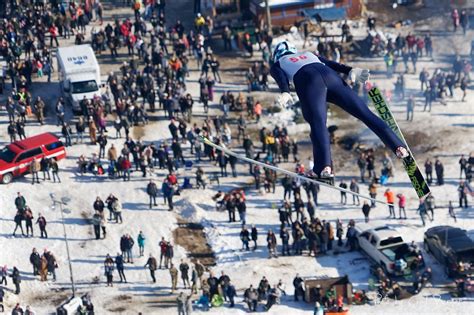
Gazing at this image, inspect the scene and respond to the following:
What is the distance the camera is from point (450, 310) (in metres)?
49.3

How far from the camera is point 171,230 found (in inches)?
2180

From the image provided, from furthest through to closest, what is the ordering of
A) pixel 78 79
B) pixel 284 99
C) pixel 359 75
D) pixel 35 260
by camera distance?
pixel 78 79, pixel 35 260, pixel 359 75, pixel 284 99

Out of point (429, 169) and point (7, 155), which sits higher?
point (7, 155)

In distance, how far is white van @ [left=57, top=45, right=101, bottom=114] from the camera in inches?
2488

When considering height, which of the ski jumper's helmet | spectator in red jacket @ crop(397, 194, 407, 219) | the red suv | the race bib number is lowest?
spectator in red jacket @ crop(397, 194, 407, 219)

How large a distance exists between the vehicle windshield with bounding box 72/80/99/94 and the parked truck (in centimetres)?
1722

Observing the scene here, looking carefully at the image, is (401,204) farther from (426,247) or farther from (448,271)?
(448,271)

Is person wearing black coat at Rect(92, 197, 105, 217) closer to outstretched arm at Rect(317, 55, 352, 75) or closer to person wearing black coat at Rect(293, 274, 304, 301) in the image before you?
person wearing black coat at Rect(293, 274, 304, 301)

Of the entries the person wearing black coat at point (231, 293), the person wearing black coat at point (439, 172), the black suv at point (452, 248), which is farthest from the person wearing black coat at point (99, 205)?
the person wearing black coat at point (439, 172)

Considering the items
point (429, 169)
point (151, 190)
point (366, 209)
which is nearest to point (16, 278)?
point (151, 190)

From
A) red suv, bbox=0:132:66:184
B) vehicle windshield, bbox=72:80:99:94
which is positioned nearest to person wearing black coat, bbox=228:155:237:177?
red suv, bbox=0:132:66:184

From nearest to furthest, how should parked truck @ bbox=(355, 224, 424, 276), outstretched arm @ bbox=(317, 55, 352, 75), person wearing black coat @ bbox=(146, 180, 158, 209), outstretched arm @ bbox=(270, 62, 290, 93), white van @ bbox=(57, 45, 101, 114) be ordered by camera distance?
outstretched arm @ bbox=(270, 62, 290, 93) < outstretched arm @ bbox=(317, 55, 352, 75) < parked truck @ bbox=(355, 224, 424, 276) < person wearing black coat @ bbox=(146, 180, 158, 209) < white van @ bbox=(57, 45, 101, 114)

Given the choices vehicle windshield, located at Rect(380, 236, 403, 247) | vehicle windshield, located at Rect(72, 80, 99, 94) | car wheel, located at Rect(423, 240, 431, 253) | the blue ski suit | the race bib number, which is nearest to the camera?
the blue ski suit

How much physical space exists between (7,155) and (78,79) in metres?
6.90
